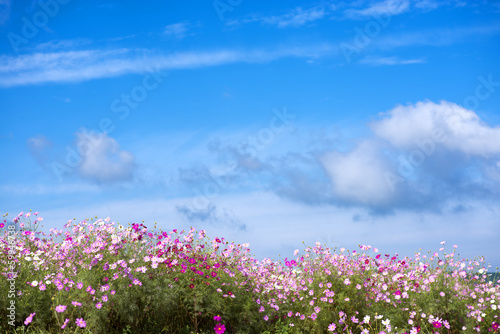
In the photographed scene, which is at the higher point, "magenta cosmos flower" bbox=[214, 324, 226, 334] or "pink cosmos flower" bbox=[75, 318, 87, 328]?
"magenta cosmos flower" bbox=[214, 324, 226, 334]

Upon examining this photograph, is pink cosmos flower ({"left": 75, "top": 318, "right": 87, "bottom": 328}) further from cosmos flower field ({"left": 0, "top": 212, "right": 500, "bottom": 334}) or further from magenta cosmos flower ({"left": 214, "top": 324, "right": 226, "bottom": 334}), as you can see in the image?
magenta cosmos flower ({"left": 214, "top": 324, "right": 226, "bottom": 334})

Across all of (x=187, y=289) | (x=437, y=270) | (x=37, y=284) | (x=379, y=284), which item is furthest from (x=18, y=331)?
(x=437, y=270)

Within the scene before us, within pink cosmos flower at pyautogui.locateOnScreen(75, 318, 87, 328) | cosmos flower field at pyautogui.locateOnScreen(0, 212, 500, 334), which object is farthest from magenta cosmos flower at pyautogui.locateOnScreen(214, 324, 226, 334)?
pink cosmos flower at pyautogui.locateOnScreen(75, 318, 87, 328)

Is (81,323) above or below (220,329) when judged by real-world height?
below

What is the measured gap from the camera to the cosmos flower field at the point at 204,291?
6.22 meters

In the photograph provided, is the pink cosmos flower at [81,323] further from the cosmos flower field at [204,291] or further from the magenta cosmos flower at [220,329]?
the magenta cosmos flower at [220,329]

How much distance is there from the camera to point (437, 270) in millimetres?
7516

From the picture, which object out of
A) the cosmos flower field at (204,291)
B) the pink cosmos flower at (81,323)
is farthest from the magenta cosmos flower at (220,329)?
the pink cosmos flower at (81,323)

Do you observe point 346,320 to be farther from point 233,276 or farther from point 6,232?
point 6,232

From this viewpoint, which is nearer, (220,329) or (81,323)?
(81,323)

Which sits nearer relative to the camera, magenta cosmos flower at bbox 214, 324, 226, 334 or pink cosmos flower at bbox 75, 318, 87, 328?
pink cosmos flower at bbox 75, 318, 87, 328

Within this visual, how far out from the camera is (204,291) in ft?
21.5

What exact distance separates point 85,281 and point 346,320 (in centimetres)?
380

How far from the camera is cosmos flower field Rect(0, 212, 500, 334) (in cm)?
622
